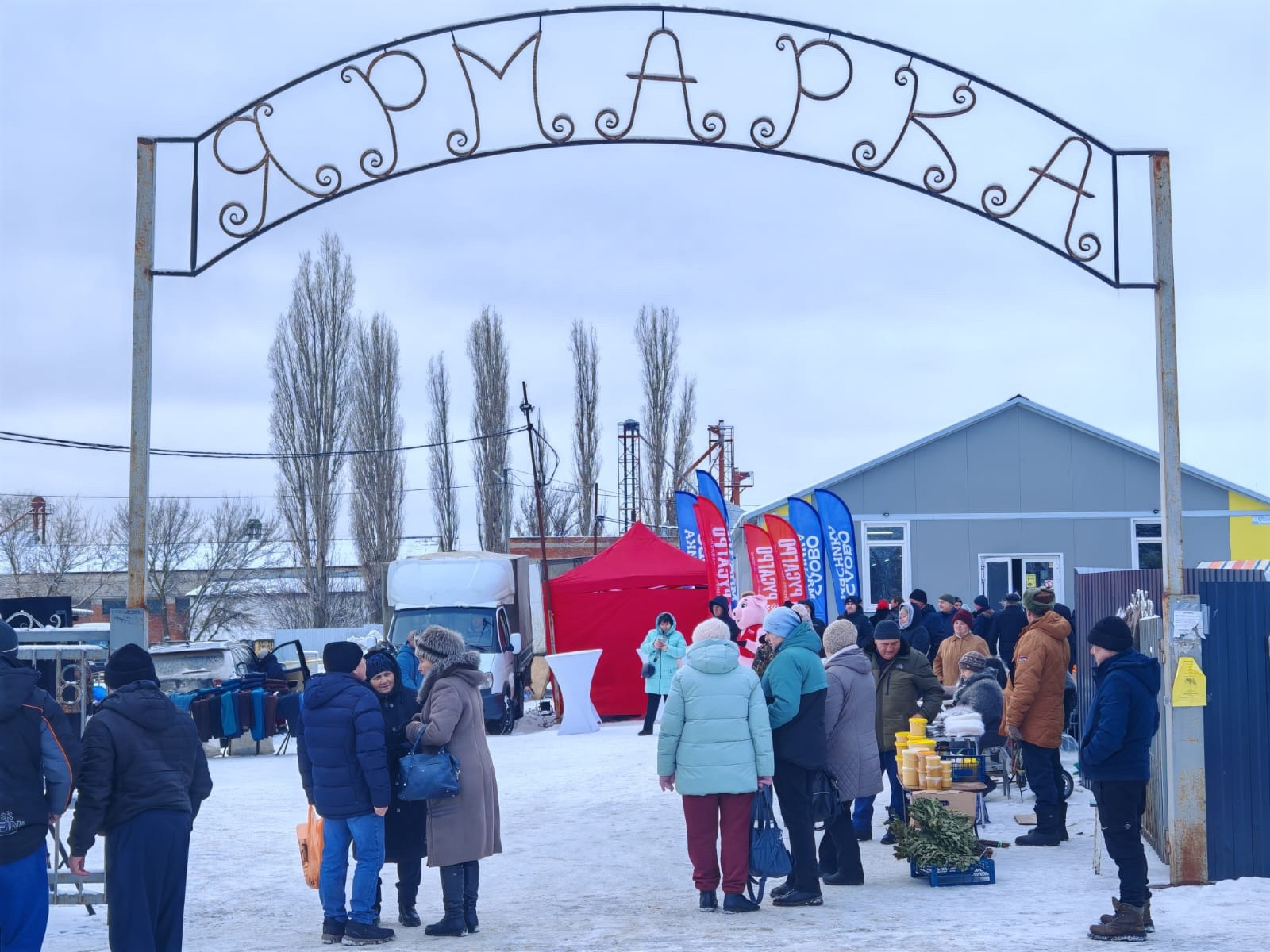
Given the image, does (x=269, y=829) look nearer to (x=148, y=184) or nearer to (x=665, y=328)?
(x=148, y=184)

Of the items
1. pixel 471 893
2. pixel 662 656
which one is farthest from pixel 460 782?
pixel 662 656

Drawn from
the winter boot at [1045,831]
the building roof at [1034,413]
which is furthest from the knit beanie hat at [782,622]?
the building roof at [1034,413]

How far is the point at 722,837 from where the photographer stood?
26.9 ft

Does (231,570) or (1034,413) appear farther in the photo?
(231,570)

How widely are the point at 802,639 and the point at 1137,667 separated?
6.56ft

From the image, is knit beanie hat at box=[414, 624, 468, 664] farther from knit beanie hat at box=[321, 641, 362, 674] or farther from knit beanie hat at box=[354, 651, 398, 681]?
knit beanie hat at box=[321, 641, 362, 674]

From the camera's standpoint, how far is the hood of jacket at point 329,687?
754 centimetres

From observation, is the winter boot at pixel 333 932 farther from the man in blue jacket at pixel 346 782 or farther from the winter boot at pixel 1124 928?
the winter boot at pixel 1124 928

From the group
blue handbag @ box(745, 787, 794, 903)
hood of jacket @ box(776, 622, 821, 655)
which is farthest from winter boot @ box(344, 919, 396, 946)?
hood of jacket @ box(776, 622, 821, 655)

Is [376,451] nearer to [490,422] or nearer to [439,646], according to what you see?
[490,422]

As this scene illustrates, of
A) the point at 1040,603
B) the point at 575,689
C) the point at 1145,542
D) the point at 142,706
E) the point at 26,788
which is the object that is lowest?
the point at 575,689

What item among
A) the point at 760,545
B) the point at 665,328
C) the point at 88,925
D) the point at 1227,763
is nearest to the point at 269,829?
the point at 88,925

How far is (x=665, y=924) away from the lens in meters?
7.93

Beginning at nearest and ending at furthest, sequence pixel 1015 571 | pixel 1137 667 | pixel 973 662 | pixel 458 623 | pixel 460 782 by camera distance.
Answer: pixel 1137 667
pixel 460 782
pixel 973 662
pixel 458 623
pixel 1015 571
